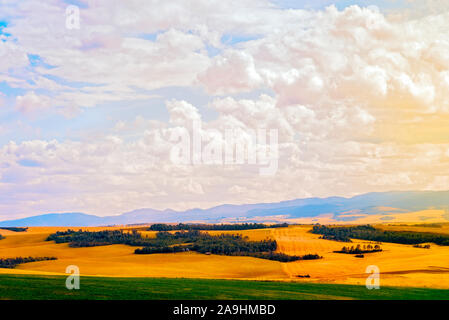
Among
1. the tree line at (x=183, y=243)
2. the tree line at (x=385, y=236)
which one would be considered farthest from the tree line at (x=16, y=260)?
the tree line at (x=385, y=236)

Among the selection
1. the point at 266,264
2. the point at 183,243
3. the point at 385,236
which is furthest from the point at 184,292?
the point at 385,236

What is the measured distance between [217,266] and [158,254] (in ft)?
96.9

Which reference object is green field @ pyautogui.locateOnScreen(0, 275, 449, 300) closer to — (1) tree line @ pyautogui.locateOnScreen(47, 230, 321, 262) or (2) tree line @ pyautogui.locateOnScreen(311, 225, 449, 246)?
(1) tree line @ pyautogui.locateOnScreen(47, 230, 321, 262)

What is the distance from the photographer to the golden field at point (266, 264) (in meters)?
71.3

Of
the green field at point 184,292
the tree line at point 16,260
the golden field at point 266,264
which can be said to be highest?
the green field at point 184,292

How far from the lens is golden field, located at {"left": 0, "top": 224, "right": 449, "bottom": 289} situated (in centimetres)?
7128

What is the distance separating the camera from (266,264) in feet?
344

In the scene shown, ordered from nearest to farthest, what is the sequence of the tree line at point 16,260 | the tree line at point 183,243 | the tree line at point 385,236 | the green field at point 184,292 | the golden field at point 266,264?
the green field at point 184,292
the golden field at point 266,264
the tree line at point 16,260
the tree line at point 183,243
the tree line at point 385,236

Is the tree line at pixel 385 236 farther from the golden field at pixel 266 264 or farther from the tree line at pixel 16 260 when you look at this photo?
the tree line at pixel 16 260

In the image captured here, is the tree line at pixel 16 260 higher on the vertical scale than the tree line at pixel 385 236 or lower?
lower

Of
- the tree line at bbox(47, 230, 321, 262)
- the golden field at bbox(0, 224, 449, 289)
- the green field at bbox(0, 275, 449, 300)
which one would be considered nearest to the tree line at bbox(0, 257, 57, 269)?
the golden field at bbox(0, 224, 449, 289)

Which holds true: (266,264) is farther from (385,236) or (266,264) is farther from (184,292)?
(385,236)
